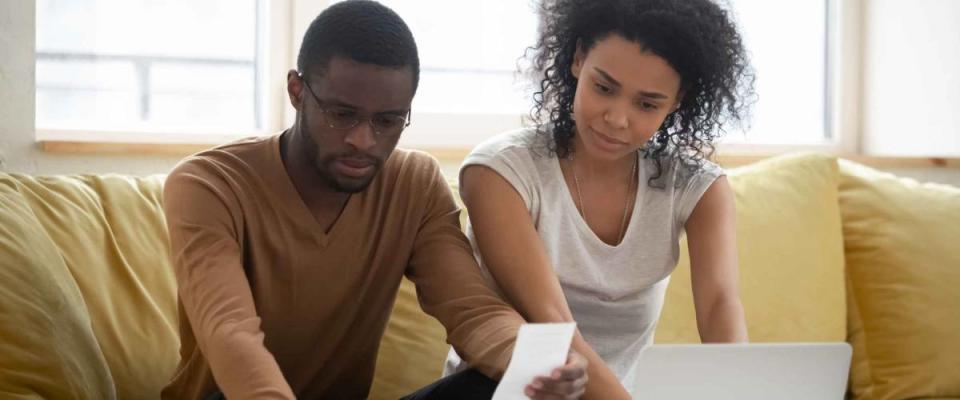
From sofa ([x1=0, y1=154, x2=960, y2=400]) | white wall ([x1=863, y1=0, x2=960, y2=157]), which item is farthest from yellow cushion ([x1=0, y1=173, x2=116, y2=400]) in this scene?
white wall ([x1=863, y1=0, x2=960, y2=157])

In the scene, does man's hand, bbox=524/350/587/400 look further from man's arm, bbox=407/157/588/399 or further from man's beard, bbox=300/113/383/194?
man's beard, bbox=300/113/383/194

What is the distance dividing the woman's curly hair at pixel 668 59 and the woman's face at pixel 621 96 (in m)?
0.02

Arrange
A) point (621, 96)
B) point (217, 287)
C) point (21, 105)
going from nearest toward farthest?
1. point (217, 287)
2. point (621, 96)
3. point (21, 105)

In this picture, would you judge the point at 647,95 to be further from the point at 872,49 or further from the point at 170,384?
the point at 872,49

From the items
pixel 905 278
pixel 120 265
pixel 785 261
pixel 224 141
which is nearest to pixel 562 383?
pixel 120 265

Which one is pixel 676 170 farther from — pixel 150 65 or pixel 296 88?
pixel 150 65

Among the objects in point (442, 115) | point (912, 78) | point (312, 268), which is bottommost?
point (312, 268)

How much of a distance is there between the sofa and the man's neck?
39 centimetres

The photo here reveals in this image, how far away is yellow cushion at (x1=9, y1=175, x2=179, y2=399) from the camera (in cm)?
194

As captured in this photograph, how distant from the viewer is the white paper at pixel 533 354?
1.31m

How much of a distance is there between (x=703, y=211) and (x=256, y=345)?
0.78 metres

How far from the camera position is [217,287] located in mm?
1528

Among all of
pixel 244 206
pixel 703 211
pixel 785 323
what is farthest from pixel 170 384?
pixel 785 323

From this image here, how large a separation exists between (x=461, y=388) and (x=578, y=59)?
0.56m
